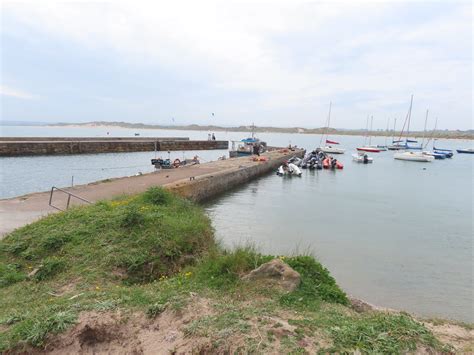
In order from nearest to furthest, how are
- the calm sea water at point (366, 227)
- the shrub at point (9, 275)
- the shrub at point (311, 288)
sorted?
the shrub at point (311, 288)
the shrub at point (9, 275)
the calm sea water at point (366, 227)

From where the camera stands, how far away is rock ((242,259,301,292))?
5.70 m

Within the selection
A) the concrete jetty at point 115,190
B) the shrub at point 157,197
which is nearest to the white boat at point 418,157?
the concrete jetty at point 115,190

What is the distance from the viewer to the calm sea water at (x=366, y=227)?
9516 millimetres

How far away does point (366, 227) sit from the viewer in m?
16.1

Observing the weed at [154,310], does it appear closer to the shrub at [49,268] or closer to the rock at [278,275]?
the rock at [278,275]

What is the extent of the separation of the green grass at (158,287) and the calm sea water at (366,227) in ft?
13.2

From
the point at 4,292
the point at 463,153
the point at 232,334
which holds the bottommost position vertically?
the point at 463,153

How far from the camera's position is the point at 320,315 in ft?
15.8

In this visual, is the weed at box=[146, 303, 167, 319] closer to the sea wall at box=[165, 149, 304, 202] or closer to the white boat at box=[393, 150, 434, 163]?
the sea wall at box=[165, 149, 304, 202]

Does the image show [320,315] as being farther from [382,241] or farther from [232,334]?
[382,241]

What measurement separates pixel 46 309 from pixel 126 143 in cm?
5003

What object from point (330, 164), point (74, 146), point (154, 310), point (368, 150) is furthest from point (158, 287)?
point (368, 150)

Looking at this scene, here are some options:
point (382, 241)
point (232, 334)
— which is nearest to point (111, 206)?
point (232, 334)

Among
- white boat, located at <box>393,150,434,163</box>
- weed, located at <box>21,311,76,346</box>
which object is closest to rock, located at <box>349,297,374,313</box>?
weed, located at <box>21,311,76,346</box>
